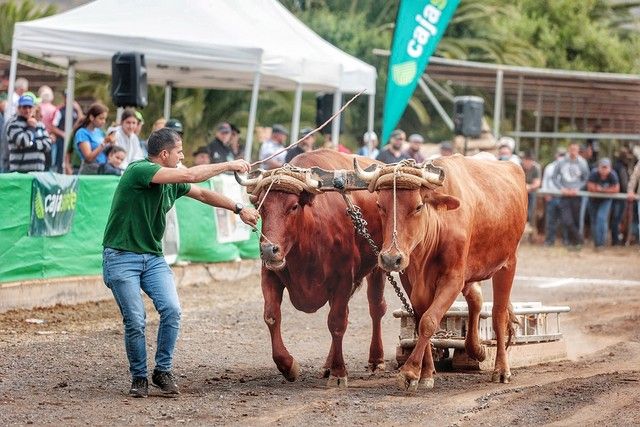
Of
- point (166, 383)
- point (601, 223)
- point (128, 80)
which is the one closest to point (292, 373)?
point (166, 383)

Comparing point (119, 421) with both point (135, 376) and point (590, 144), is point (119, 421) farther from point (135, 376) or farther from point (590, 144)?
point (590, 144)

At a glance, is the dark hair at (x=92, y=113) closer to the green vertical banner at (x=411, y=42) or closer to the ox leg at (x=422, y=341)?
the green vertical banner at (x=411, y=42)

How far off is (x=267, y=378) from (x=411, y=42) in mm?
11793

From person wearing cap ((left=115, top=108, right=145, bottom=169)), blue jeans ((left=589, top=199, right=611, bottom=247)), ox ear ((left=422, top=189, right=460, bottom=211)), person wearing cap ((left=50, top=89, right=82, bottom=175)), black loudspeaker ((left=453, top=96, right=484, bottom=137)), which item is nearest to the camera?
ox ear ((left=422, top=189, right=460, bottom=211))

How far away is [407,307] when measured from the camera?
429 inches

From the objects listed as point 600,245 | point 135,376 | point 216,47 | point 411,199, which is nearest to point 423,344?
point 411,199

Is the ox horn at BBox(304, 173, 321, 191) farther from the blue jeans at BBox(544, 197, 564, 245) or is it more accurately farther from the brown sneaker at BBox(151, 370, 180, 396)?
the blue jeans at BBox(544, 197, 564, 245)

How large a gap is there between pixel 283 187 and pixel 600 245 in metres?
18.3

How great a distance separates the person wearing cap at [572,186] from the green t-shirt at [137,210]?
1952cm

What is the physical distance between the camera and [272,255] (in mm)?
9805

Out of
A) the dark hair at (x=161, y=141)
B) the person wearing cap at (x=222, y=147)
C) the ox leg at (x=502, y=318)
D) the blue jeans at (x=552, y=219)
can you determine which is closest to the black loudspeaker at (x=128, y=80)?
the person wearing cap at (x=222, y=147)

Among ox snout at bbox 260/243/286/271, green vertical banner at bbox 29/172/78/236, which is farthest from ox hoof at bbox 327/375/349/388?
green vertical banner at bbox 29/172/78/236

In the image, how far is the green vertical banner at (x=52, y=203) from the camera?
14.1m

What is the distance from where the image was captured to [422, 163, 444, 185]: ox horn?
9773mm
